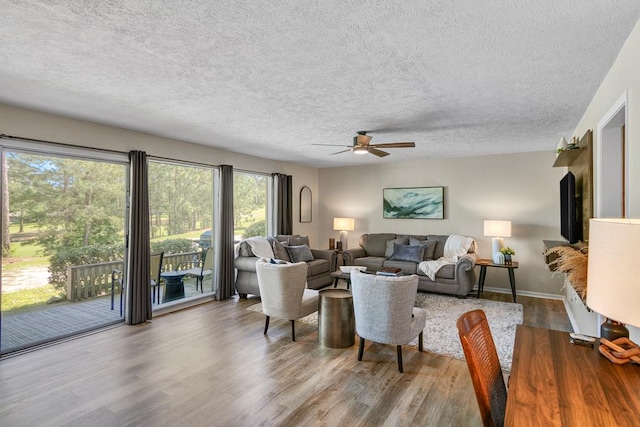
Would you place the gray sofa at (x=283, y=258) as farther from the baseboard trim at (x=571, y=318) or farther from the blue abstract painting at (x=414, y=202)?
the baseboard trim at (x=571, y=318)

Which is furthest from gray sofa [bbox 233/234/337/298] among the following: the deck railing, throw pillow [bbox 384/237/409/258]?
the deck railing

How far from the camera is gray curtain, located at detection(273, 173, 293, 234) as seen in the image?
6.75 m

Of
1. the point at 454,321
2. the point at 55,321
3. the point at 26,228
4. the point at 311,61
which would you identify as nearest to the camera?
the point at 311,61

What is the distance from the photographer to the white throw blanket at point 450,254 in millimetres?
5492

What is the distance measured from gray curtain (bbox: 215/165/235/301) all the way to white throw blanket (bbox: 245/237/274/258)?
356 millimetres

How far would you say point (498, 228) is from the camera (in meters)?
5.50

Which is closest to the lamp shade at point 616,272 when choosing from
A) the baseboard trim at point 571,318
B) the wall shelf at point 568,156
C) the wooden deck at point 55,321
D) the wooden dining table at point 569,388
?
the wooden dining table at point 569,388

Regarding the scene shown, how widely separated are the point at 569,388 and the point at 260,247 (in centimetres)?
480

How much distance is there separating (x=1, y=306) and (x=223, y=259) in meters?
2.68

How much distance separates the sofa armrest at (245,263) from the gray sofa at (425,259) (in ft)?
6.32

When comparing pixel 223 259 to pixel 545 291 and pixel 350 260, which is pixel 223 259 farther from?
pixel 545 291

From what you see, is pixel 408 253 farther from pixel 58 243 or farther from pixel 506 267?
pixel 58 243

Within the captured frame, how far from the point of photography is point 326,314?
356cm

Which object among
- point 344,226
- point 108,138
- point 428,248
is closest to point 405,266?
point 428,248
